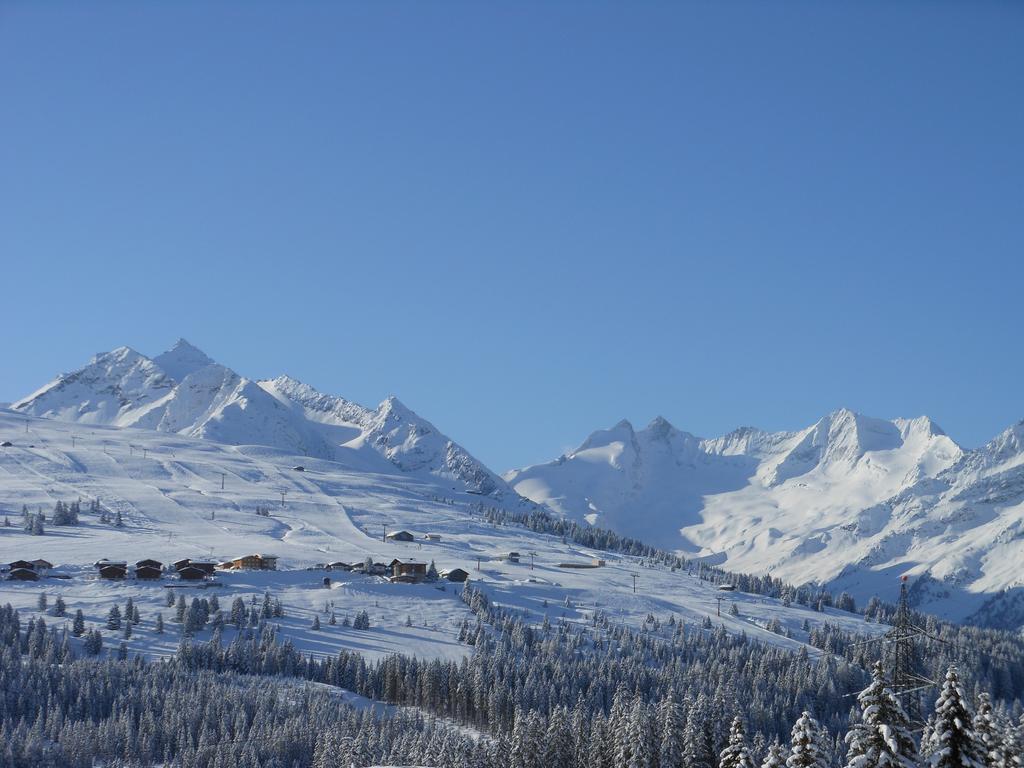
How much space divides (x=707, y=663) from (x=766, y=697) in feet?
52.1

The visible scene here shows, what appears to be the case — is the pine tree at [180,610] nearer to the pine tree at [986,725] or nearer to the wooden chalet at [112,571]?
the wooden chalet at [112,571]

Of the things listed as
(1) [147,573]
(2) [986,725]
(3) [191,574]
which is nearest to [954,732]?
(2) [986,725]

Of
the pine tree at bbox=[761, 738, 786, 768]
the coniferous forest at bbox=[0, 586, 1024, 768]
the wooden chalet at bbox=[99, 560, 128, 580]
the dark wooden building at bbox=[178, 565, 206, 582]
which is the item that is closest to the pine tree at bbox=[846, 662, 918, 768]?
the pine tree at bbox=[761, 738, 786, 768]

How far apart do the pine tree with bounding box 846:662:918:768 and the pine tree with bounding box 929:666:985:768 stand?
0.94 metres

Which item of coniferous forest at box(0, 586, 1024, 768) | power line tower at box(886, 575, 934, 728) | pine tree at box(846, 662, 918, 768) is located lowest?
coniferous forest at box(0, 586, 1024, 768)

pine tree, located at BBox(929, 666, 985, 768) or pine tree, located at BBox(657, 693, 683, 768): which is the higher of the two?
pine tree, located at BBox(929, 666, 985, 768)

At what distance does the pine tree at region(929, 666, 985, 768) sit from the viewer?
42812 millimetres

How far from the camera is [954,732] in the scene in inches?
1692

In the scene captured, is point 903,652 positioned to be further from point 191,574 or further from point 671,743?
point 191,574

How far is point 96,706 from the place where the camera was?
410 ft

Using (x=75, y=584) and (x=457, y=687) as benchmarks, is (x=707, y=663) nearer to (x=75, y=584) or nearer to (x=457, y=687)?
(x=457, y=687)

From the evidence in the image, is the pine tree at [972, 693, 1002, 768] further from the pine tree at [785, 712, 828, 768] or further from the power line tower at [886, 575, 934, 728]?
the pine tree at [785, 712, 828, 768]

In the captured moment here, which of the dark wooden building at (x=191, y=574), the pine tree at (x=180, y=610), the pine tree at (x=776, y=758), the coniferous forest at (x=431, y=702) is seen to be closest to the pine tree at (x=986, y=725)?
the pine tree at (x=776, y=758)

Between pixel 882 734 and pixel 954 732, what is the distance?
8.58 feet
